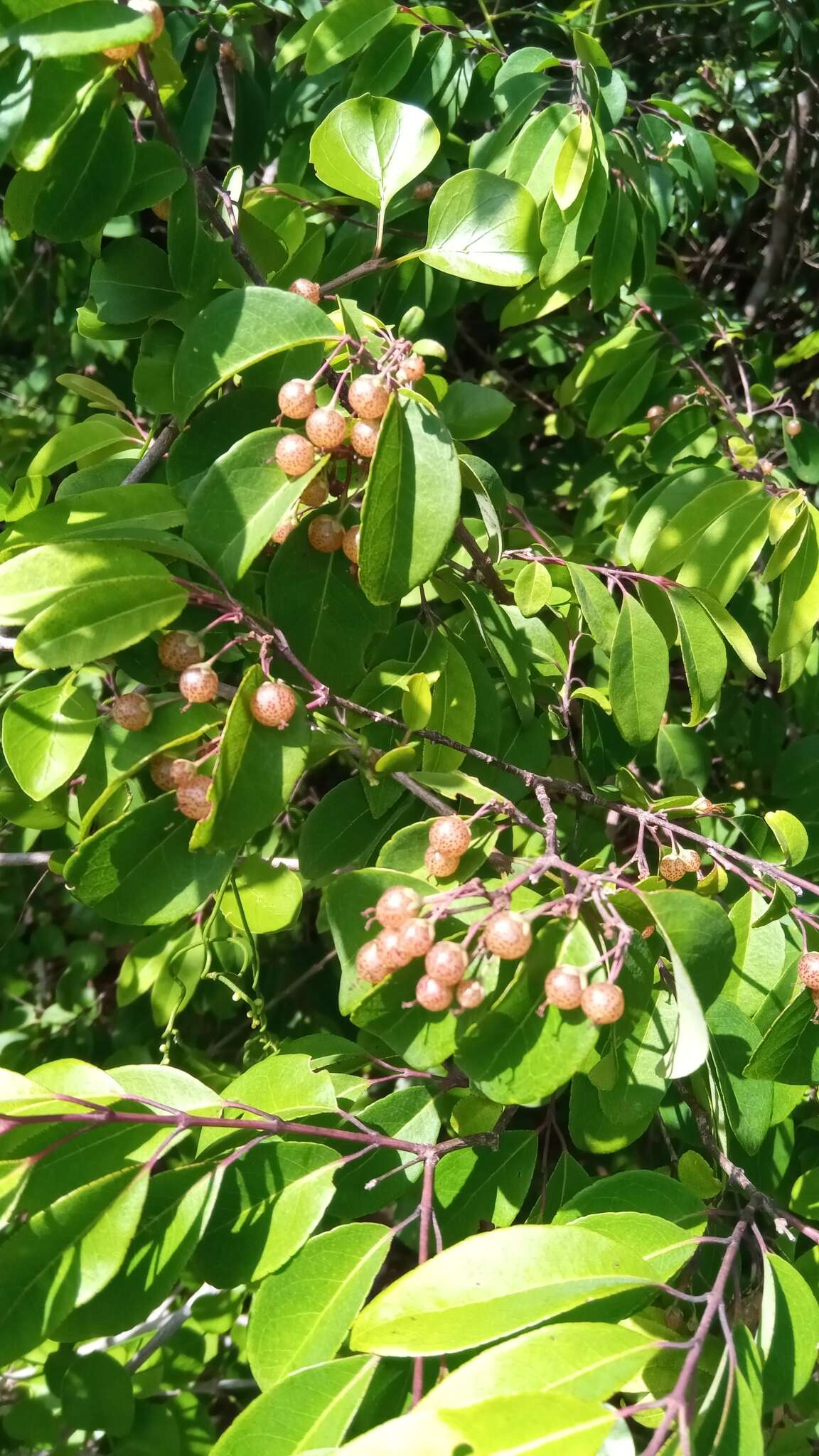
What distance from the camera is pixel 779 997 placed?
1.06m

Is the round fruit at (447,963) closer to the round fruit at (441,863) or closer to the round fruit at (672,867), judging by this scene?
the round fruit at (441,863)

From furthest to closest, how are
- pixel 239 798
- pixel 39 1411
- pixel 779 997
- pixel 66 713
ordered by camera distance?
pixel 39 1411, pixel 779 997, pixel 66 713, pixel 239 798

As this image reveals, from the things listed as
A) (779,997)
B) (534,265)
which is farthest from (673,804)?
(534,265)

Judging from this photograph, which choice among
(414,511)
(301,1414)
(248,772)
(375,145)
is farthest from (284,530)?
(301,1414)

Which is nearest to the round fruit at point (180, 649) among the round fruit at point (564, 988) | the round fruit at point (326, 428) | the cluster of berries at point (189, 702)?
the cluster of berries at point (189, 702)

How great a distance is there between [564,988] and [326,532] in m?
0.48

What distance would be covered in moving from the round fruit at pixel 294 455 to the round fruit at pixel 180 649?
0.60 ft

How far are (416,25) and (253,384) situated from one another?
865mm

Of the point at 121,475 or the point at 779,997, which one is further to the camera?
the point at 121,475

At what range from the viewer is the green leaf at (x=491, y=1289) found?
69cm

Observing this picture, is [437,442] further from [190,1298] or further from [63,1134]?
[190,1298]

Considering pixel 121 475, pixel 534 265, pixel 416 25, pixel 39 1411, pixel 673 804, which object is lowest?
pixel 39 1411

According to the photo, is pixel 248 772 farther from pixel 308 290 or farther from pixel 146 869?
pixel 308 290

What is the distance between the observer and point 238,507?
34.1 inches
